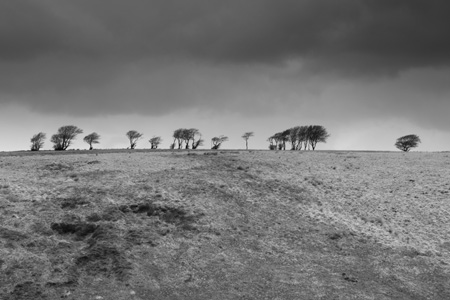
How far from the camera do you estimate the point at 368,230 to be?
22.2 meters

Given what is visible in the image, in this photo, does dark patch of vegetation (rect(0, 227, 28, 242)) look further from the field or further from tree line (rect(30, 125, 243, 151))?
tree line (rect(30, 125, 243, 151))

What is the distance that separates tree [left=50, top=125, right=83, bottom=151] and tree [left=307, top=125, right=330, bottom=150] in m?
66.2

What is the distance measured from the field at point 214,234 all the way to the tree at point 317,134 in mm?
81032

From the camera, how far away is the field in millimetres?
15633

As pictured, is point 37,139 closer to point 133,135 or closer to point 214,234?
point 133,135

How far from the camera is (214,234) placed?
20094 mm

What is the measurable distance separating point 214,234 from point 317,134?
317ft

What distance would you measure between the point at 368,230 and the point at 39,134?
357ft

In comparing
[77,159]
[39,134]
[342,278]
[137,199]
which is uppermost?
[39,134]

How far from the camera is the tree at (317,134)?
112225 millimetres

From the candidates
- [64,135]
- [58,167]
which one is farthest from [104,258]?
[64,135]

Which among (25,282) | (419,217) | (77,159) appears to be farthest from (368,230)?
(77,159)

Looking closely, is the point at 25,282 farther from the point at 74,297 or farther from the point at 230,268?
the point at 230,268

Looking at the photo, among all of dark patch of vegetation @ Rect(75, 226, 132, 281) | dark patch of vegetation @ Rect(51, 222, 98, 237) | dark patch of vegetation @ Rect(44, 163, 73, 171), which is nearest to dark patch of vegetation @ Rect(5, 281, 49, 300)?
dark patch of vegetation @ Rect(75, 226, 132, 281)
